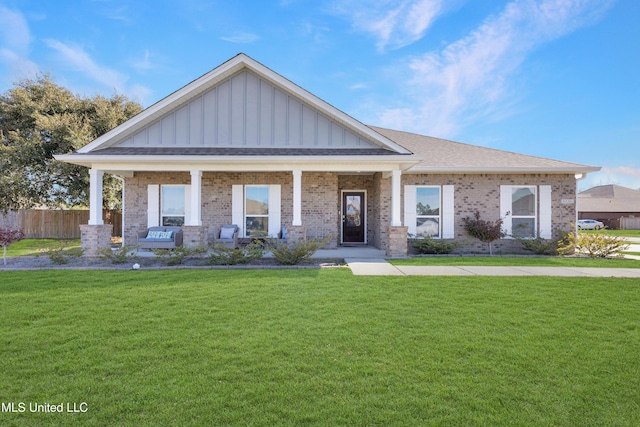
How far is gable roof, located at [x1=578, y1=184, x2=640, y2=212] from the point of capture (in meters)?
38.1

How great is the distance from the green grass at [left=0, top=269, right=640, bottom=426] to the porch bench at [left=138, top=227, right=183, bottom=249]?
16.4ft

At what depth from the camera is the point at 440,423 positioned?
2215 mm

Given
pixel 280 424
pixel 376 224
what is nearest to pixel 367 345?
pixel 280 424

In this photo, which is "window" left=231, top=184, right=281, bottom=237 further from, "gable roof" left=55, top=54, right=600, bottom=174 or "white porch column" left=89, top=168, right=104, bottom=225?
"white porch column" left=89, top=168, right=104, bottom=225

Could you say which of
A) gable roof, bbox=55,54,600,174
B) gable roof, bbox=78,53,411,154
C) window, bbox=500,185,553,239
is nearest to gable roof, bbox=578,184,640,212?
window, bbox=500,185,553,239

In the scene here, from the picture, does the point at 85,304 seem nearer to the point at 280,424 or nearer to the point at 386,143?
the point at 280,424

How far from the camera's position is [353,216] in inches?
→ 528

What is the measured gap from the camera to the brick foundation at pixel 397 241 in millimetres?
9773

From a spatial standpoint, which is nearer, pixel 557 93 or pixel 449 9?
pixel 449 9

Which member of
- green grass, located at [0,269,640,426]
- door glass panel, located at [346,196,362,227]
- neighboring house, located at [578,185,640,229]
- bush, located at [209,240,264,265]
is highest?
neighboring house, located at [578,185,640,229]

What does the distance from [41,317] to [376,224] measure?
10047mm

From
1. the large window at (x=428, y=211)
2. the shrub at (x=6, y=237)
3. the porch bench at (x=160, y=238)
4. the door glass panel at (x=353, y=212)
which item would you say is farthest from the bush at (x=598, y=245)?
the shrub at (x=6, y=237)

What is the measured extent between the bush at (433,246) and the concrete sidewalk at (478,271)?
2.86 m

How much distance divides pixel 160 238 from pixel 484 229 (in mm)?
11297
